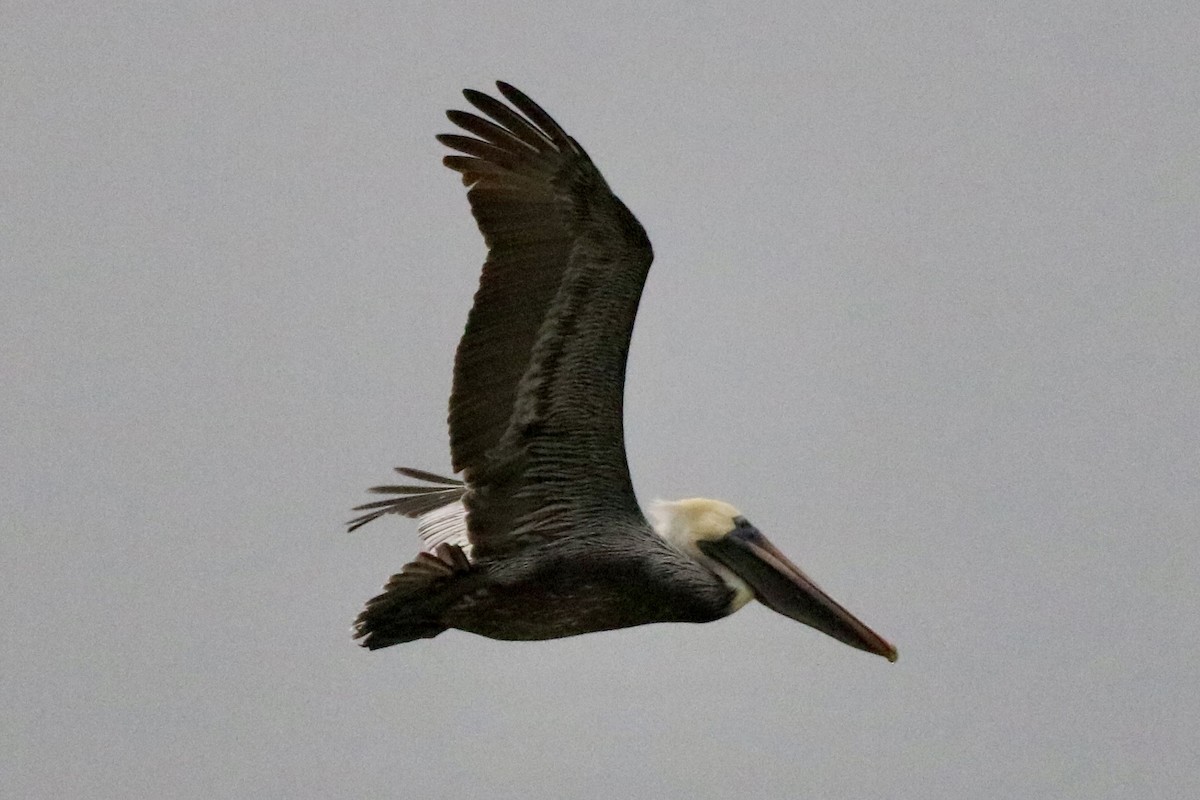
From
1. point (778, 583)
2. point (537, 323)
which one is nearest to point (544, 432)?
point (537, 323)

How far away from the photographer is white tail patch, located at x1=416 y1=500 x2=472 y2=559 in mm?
14283

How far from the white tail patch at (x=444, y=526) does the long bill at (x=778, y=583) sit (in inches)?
50.1

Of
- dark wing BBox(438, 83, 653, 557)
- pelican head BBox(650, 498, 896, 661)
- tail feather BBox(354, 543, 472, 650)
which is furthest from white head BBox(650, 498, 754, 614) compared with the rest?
tail feather BBox(354, 543, 472, 650)

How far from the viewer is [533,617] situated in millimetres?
13461

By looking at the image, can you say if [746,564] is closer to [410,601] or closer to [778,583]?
[778,583]

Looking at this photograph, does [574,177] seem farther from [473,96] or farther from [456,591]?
[456,591]

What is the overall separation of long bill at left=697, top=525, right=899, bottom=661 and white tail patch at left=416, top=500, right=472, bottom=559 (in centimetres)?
127

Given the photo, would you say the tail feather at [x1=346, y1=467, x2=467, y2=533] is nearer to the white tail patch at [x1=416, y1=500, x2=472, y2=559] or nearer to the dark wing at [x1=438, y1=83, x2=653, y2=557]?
the white tail patch at [x1=416, y1=500, x2=472, y2=559]

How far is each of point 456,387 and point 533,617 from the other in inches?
48.5

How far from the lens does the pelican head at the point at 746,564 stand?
46.1 feet

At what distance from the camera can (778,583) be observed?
46.5 ft

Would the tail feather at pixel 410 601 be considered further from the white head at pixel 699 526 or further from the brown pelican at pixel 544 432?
the white head at pixel 699 526

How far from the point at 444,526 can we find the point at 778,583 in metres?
1.88

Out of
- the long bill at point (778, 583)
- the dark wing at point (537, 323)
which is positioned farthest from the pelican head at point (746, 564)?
the dark wing at point (537, 323)
